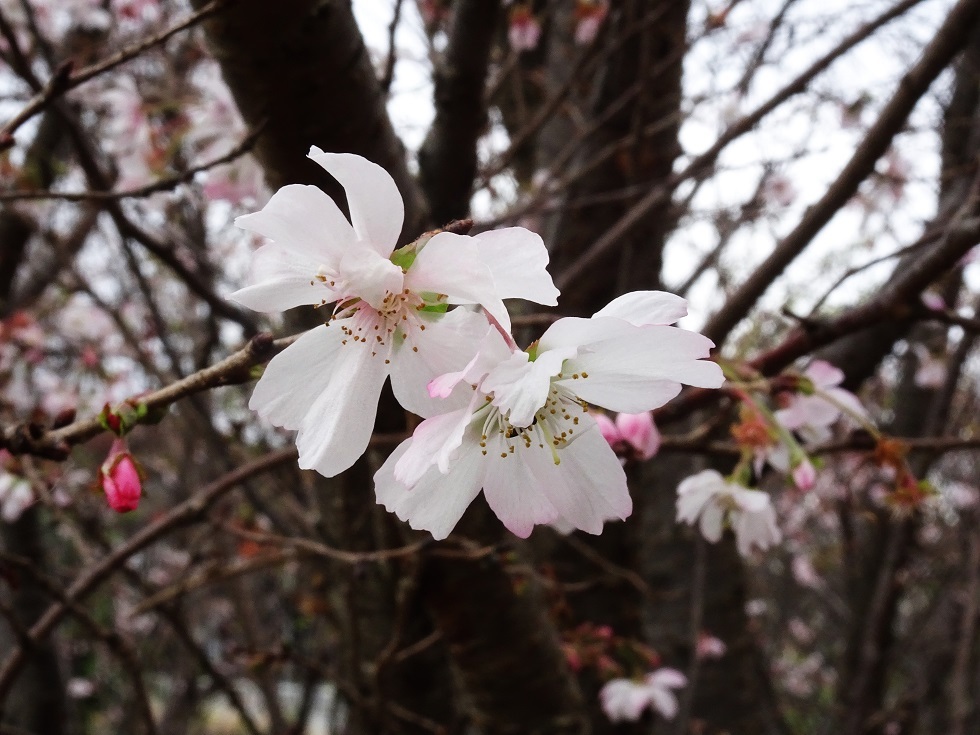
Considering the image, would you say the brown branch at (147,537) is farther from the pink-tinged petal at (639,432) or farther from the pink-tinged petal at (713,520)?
the pink-tinged petal at (713,520)

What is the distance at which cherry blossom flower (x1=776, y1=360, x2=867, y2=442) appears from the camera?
118 cm

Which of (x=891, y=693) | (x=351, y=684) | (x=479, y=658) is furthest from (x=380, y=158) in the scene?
(x=891, y=693)

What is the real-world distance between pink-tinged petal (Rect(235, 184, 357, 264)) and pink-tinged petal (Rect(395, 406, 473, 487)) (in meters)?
0.18

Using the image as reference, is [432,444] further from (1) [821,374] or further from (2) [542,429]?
(1) [821,374]

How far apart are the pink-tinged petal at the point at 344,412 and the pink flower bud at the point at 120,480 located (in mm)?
213

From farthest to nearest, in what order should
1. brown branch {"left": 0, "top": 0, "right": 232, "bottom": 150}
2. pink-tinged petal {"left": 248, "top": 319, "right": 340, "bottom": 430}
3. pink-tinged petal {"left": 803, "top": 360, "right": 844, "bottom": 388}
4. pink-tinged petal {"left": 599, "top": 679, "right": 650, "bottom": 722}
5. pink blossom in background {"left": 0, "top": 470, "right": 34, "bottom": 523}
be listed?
pink-tinged petal {"left": 599, "top": 679, "right": 650, "bottom": 722}, pink blossom in background {"left": 0, "top": 470, "right": 34, "bottom": 523}, pink-tinged petal {"left": 803, "top": 360, "right": 844, "bottom": 388}, brown branch {"left": 0, "top": 0, "right": 232, "bottom": 150}, pink-tinged petal {"left": 248, "top": 319, "right": 340, "bottom": 430}

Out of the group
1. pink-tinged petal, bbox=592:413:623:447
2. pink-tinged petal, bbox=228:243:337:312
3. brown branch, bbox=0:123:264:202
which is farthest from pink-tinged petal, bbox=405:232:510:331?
brown branch, bbox=0:123:264:202

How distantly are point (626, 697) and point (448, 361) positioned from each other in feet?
5.70

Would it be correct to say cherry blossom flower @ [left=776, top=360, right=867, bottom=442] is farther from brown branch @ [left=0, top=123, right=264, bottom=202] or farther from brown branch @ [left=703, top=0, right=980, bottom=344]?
brown branch @ [left=0, top=123, right=264, bottom=202]

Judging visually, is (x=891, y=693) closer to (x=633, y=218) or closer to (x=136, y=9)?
(x=633, y=218)

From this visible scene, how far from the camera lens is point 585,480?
2.42 feet

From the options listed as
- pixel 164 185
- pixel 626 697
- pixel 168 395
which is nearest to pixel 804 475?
pixel 168 395

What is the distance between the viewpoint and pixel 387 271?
0.64m

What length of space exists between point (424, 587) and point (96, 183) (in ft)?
3.68
